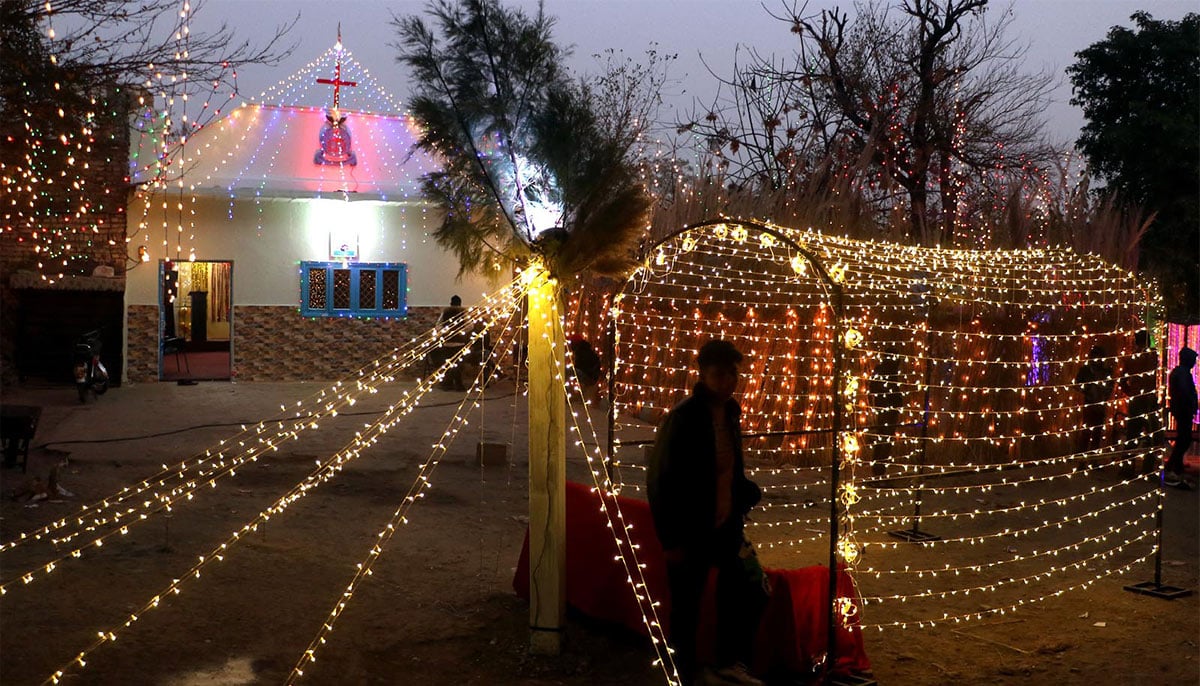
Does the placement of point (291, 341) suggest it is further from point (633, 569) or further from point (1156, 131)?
point (1156, 131)

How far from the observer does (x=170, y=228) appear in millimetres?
17109

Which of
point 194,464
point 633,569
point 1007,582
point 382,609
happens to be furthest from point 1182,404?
point 194,464

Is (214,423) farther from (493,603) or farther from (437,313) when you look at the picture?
(493,603)

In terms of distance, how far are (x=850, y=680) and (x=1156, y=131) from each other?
73.0 feet

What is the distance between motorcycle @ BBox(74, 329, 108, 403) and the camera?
47.8 feet

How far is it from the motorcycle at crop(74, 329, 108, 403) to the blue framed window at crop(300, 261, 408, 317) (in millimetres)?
3461

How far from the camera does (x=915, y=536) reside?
855cm

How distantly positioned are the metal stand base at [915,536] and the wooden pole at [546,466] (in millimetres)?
4081

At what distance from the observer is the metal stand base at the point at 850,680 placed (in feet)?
16.7

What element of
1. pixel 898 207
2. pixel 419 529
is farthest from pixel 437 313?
pixel 419 529

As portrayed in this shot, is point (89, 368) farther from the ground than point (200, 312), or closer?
closer

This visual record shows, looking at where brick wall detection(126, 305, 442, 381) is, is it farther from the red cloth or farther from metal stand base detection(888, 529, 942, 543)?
the red cloth

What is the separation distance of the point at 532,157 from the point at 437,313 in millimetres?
13694

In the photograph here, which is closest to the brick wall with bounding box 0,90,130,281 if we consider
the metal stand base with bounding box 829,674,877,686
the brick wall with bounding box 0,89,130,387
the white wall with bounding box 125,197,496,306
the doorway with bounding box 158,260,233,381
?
the brick wall with bounding box 0,89,130,387
